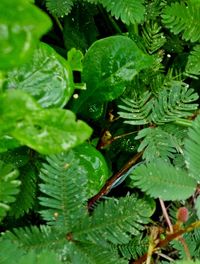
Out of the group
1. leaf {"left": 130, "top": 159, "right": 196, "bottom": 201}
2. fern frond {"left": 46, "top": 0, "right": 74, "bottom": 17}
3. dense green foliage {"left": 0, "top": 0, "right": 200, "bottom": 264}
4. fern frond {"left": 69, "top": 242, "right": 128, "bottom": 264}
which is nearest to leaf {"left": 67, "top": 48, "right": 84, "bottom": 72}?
dense green foliage {"left": 0, "top": 0, "right": 200, "bottom": 264}

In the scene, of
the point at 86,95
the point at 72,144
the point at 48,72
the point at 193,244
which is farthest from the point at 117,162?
the point at 72,144

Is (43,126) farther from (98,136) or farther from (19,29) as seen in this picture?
(98,136)

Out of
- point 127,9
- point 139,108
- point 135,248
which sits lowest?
point 135,248

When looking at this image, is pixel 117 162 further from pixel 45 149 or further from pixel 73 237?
pixel 45 149

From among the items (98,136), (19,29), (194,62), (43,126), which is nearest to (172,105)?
(194,62)

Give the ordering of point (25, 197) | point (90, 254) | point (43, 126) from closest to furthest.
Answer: point (43, 126) → point (90, 254) → point (25, 197)

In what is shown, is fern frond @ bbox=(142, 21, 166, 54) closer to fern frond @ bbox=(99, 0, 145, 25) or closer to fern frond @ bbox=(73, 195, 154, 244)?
fern frond @ bbox=(99, 0, 145, 25)

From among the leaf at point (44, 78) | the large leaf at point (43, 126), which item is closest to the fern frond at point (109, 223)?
the leaf at point (44, 78)
